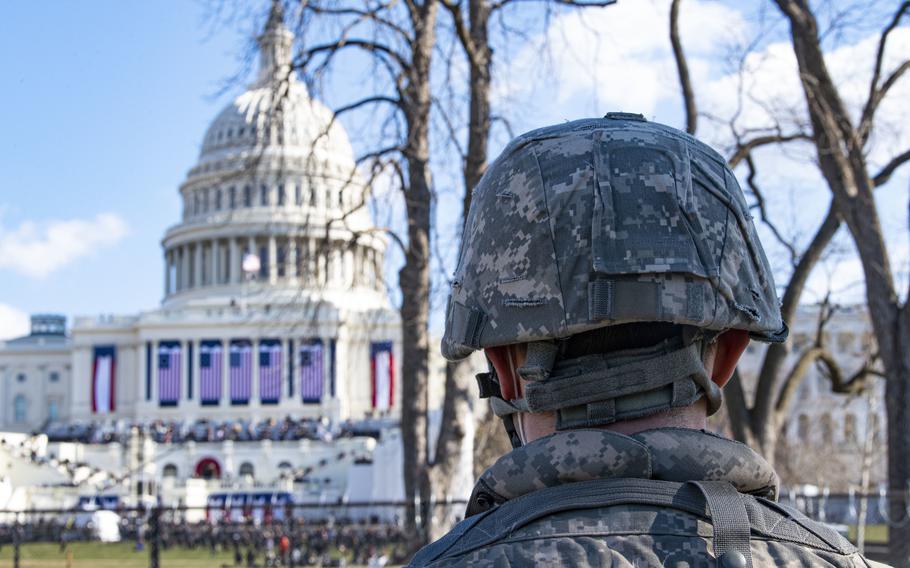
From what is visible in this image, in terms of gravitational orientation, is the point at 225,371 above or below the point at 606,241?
above

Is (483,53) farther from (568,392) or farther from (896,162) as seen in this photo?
(568,392)

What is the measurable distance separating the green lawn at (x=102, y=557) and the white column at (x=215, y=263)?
6730 centimetres

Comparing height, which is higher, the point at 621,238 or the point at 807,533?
the point at 621,238

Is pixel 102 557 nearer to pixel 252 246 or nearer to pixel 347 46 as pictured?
pixel 347 46

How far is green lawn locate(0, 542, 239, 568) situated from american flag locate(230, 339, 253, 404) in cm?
6076

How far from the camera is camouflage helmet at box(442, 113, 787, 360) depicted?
1839mm

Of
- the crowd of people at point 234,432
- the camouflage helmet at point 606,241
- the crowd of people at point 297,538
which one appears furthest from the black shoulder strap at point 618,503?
the crowd of people at point 234,432

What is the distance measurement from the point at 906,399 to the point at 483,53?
5.22 metres

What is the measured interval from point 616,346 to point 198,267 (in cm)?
10047

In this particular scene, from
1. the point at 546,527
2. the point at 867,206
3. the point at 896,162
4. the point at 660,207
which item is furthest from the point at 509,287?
the point at 896,162

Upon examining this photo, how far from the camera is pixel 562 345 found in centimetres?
188

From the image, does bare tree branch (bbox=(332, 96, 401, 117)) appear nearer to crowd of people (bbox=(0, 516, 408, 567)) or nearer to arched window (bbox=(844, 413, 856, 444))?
crowd of people (bbox=(0, 516, 408, 567))

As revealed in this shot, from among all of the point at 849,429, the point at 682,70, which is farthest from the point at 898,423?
the point at 849,429

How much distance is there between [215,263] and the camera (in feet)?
325
